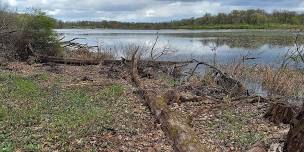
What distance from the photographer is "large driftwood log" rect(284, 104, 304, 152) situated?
6.41 metres

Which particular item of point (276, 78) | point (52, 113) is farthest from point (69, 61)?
point (52, 113)

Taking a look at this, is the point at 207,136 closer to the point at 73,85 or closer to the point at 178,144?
the point at 178,144

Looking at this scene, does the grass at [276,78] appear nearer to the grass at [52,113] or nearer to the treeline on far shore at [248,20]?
the grass at [52,113]

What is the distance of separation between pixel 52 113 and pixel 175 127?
135 inches

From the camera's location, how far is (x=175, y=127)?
9156mm

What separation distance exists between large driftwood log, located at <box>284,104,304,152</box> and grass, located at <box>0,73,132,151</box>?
376cm

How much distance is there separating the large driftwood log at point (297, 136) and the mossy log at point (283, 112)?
13.1 ft

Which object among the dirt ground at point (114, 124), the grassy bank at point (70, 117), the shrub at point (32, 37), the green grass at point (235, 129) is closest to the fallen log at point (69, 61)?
the shrub at point (32, 37)

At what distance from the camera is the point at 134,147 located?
8.50 metres

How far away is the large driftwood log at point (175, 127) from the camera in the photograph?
317 inches

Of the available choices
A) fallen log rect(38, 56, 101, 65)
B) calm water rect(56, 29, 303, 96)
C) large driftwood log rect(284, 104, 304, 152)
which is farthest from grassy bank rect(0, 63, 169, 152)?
calm water rect(56, 29, 303, 96)

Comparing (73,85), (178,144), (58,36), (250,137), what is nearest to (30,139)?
(178,144)

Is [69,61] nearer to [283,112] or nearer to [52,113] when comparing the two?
Result: [52,113]

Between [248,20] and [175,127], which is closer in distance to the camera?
[175,127]
